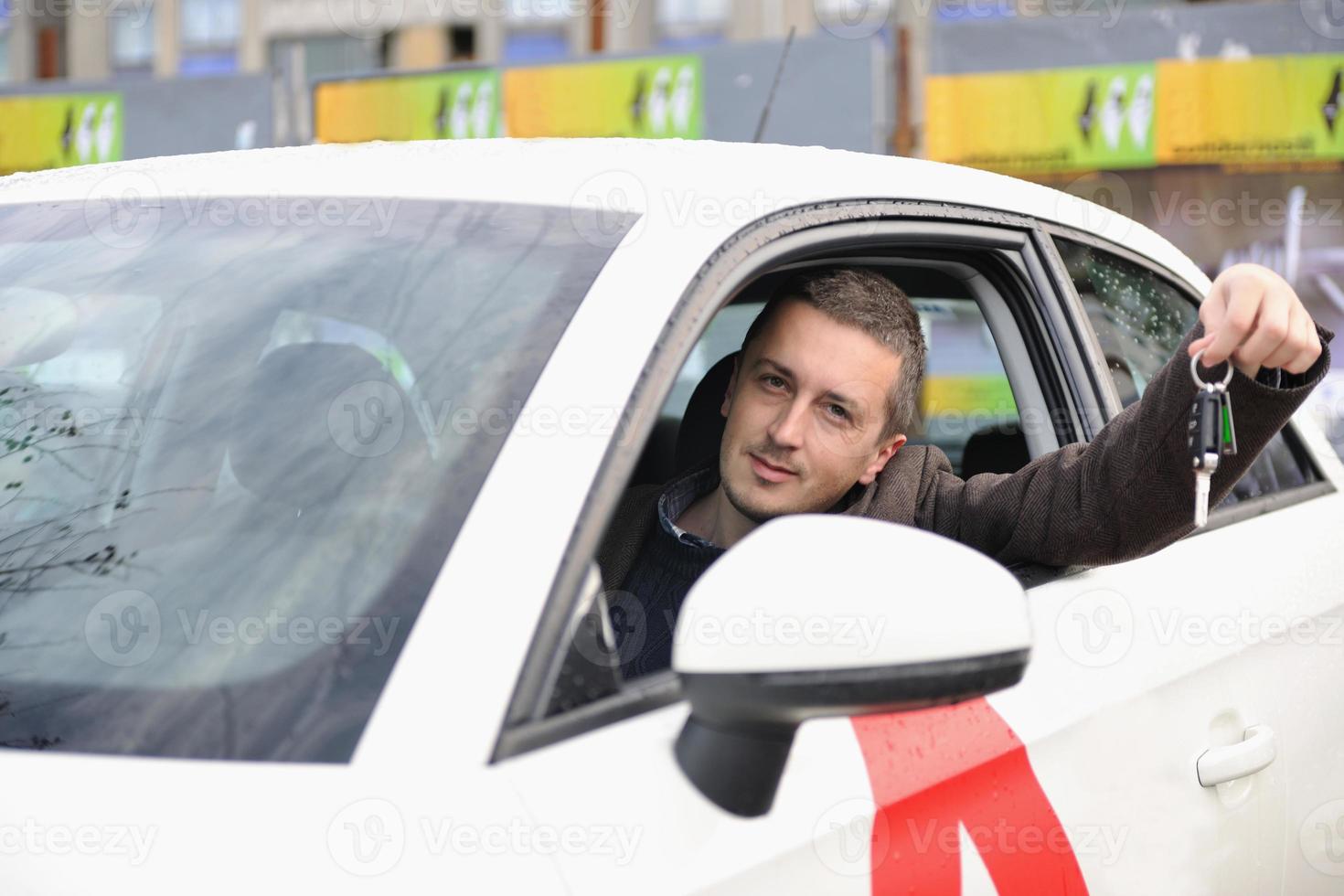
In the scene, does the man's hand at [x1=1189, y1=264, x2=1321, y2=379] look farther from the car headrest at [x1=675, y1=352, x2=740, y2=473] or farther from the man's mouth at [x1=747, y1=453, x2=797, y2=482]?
the car headrest at [x1=675, y1=352, x2=740, y2=473]

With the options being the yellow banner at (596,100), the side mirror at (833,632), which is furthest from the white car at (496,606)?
the yellow banner at (596,100)

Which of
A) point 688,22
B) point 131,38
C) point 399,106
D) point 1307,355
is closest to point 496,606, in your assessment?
point 1307,355

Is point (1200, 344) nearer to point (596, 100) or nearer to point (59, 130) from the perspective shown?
point (596, 100)

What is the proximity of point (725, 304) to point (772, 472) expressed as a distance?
58 cm

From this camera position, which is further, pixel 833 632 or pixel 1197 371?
pixel 1197 371

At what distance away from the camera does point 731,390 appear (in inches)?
101

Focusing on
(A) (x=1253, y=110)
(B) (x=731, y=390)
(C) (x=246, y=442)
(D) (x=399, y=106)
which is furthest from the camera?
(D) (x=399, y=106)

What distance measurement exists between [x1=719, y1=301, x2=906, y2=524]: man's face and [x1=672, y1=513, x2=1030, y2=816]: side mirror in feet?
2.86

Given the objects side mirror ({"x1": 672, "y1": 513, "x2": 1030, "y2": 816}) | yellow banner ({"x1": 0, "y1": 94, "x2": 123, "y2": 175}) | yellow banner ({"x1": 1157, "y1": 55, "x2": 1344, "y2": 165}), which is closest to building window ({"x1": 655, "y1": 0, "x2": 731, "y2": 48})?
yellow banner ({"x1": 0, "y1": 94, "x2": 123, "y2": 175})

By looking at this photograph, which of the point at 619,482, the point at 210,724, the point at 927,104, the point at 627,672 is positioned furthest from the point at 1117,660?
the point at 927,104

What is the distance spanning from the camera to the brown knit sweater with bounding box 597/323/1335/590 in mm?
1852

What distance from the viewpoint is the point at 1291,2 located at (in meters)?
8.02

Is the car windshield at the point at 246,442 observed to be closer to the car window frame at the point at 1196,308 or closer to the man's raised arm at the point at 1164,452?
the man's raised arm at the point at 1164,452

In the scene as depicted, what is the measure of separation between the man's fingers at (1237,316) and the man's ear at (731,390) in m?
0.87
